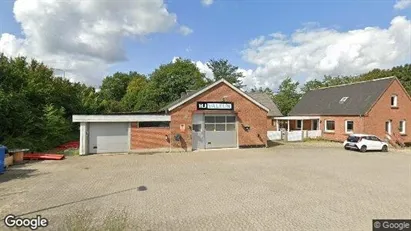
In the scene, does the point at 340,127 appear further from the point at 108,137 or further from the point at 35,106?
the point at 35,106

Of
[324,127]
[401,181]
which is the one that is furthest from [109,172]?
[324,127]

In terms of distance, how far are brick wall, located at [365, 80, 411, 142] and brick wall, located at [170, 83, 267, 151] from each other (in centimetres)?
1094

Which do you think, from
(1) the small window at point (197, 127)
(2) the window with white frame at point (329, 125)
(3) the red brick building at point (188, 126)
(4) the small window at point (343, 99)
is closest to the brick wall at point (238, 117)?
(3) the red brick building at point (188, 126)

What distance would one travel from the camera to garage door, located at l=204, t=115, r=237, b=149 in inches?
909

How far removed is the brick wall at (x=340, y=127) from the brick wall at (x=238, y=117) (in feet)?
33.0

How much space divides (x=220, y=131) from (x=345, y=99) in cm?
1633

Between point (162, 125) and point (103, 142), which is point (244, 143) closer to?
point (162, 125)

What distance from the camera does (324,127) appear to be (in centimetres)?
3250

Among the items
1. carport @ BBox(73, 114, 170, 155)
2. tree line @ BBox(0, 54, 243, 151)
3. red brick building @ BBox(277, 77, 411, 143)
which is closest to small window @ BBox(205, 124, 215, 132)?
carport @ BBox(73, 114, 170, 155)

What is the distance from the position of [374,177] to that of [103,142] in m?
16.2

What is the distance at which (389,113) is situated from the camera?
29.0 m

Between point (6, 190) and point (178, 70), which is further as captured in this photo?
point (178, 70)

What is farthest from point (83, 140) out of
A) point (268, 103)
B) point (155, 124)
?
point (268, 103)

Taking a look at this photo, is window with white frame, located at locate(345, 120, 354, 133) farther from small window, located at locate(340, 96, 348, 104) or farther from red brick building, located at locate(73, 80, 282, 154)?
red brick building, located at locate(73, 80, 282, 154)
